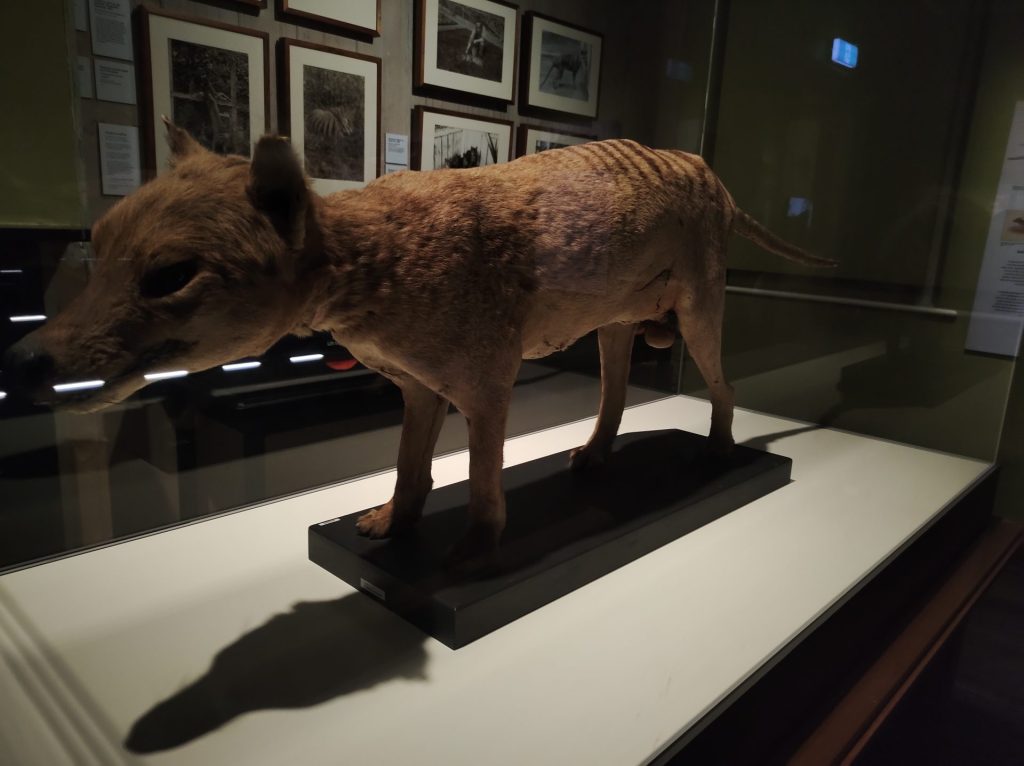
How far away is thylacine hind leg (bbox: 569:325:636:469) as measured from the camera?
96.6 inches

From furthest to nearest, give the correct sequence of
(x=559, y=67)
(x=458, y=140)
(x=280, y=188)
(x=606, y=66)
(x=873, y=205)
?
(x=873, y=205), (x=606, y=66), (x=559, y=67), (x=458, y=140), (x=280, y=188)

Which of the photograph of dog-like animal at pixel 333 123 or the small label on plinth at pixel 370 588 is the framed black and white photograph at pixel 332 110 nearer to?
the photograph of dog-like animal at pixel 333 123

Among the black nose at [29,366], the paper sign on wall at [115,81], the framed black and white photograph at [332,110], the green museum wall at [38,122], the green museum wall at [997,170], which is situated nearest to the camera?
the black nose at [29,366]

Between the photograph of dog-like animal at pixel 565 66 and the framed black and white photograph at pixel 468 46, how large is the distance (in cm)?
15

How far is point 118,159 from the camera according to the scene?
1.74 meters

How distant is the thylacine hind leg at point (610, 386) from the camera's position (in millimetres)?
2453

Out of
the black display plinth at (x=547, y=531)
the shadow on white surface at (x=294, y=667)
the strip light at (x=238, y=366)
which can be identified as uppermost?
the strip light at (x=238, y=366)

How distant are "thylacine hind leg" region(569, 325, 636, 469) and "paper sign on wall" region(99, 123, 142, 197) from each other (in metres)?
1.41

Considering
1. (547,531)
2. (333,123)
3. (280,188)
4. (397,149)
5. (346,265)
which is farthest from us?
(397,149)

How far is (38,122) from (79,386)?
0.83m

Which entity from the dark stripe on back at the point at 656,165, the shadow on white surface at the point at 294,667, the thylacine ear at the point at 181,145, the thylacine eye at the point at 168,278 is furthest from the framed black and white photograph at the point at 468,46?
the shadow on white surface at the point at 294,667

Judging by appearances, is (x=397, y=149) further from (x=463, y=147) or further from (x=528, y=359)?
(x=528, y=359)

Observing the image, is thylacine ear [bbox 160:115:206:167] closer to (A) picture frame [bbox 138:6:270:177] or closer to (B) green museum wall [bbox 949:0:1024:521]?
(A) picture frame [bbox 138:6:270:177]

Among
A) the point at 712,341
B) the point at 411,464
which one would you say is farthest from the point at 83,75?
the point at 712,341
